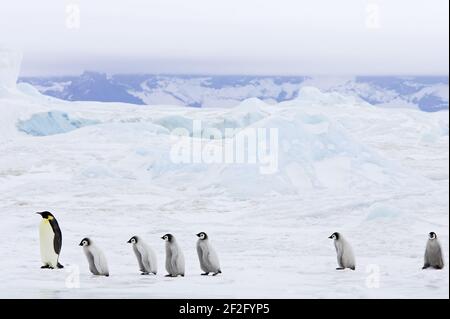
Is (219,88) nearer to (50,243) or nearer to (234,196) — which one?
(234,196)

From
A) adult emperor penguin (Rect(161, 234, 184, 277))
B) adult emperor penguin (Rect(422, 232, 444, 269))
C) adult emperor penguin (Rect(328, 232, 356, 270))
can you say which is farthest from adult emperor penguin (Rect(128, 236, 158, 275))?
adult emperor penguin (Rect(422, 232, 444, 269))

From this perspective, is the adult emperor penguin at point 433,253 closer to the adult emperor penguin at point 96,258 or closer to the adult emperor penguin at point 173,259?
the adult emperor penguin at point 173,259

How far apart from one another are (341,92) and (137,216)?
6.07 meters

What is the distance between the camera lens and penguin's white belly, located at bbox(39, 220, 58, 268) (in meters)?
8.91

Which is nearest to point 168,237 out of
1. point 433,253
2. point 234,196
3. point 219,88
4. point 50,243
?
point 50,243

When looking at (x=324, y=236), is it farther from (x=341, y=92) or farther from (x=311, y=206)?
(x=341, y=92)

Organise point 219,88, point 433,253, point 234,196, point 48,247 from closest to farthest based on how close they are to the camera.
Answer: point 433,253
point 48,247
point 234,196
point 219,88

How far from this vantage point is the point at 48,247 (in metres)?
8.97

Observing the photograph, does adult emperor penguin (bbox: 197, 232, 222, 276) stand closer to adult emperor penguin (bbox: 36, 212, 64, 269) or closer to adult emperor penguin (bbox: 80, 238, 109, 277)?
adult emperor penguin (bbox: 80, 238, 109, 277)

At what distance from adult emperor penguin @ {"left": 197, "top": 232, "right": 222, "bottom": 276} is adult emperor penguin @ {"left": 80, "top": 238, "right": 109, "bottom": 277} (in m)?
0.97

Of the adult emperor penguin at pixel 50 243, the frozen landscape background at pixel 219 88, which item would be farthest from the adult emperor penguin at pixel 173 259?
the frozen landscape background at pixel 219 88

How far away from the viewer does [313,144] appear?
44.8ft

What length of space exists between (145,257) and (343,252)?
6.87ft

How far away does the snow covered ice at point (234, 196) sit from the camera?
8391mm
